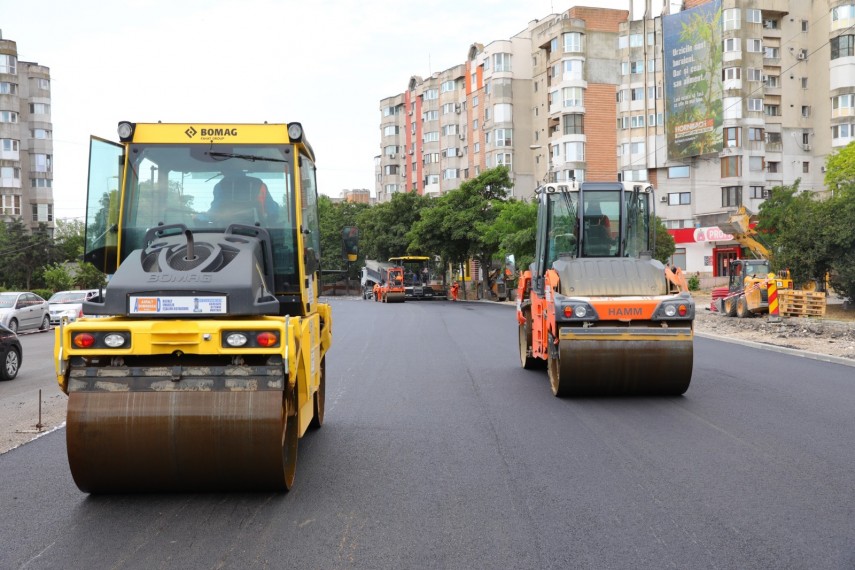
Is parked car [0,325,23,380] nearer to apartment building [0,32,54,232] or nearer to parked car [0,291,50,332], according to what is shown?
parked car [0,291,50,332]

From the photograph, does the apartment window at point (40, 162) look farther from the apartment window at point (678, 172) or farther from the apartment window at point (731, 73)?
the apartment window at point (731, 73)

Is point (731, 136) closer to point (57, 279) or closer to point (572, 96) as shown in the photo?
point (572, 96)

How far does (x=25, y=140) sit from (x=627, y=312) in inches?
2648

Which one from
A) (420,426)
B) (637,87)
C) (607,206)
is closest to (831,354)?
(607,206)

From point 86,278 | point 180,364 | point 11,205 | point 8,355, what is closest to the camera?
point 180,364

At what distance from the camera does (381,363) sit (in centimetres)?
1541

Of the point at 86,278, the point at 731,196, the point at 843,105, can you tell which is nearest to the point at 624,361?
the point at 86,278

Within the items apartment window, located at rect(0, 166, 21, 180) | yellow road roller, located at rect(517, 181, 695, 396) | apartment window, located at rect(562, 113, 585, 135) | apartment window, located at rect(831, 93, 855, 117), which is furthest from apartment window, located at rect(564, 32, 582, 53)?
yellow road roller, located at rect(517, 181, 695, 396)

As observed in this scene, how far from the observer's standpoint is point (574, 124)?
6631 cm

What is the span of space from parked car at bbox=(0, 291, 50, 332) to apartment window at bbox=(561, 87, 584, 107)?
152ft

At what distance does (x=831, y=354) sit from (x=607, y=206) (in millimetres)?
6894

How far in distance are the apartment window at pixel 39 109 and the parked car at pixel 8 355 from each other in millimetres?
60272

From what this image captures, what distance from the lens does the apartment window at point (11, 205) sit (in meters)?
64.2

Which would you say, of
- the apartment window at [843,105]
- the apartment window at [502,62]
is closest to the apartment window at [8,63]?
the apartment window at [502,62]
